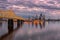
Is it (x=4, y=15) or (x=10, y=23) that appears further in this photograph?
(x=10, y=23)

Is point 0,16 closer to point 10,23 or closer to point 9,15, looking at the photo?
point 9,15

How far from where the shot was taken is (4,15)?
47.4m

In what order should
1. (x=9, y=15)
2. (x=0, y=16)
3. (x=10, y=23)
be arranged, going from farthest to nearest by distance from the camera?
(x=10, y=23), (x=9, y=15), (x=0, y=16)

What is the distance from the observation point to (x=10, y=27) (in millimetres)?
61906

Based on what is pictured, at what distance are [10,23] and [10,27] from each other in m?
1.46

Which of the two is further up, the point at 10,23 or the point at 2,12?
the point at 2,12

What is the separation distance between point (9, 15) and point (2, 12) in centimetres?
290

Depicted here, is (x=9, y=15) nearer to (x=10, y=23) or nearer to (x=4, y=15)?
(x=4, y=15)

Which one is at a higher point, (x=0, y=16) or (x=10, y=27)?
(x=0, y=16)

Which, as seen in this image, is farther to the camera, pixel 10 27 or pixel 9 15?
pixel 10 27

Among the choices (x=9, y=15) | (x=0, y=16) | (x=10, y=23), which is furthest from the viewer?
(x=10, y=23)

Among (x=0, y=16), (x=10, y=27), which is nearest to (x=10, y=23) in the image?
(x=10, y=27)

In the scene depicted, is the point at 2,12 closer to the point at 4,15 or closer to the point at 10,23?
the point at 4,15

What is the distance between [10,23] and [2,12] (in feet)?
44.3
